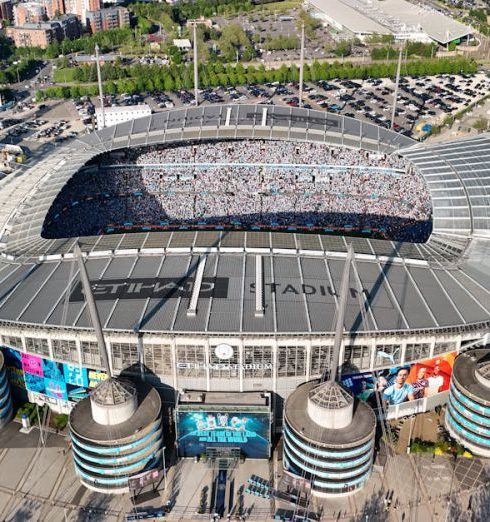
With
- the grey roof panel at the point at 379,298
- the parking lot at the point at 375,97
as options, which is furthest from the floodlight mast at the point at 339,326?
the parking lot at the point at 375,97

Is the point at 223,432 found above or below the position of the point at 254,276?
below

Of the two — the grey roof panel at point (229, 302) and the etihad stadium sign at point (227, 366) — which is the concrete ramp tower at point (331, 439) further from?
the grey roof panel at point (229, 302)

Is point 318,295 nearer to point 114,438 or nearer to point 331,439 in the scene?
point 331,439

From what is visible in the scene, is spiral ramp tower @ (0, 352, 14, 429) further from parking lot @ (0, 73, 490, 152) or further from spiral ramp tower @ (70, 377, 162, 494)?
parking lot @ (0, 73, 490, 152)

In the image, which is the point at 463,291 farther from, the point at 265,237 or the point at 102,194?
the point at 102,194

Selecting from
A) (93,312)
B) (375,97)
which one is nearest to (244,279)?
(93,312)

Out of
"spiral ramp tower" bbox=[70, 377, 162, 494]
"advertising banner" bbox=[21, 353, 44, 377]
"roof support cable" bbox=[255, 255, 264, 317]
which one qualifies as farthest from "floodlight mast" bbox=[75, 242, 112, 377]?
"roof support cable" bbox=[255, 255, 264, 317]

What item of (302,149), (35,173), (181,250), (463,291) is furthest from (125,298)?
(302,149)
